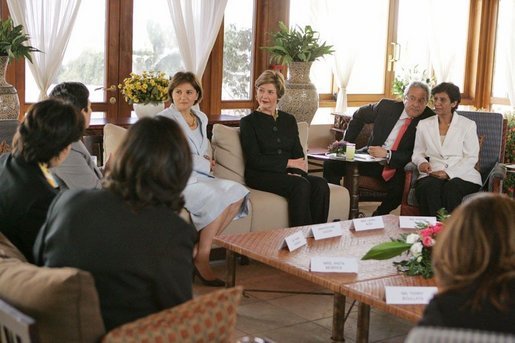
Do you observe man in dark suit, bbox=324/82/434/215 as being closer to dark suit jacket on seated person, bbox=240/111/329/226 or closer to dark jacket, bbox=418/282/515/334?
dark suit jacket on seated person, bbox=240/111/329/226

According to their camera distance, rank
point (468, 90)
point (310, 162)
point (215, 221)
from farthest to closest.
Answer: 1. point (468, 90)
2. point (310, 162)
3. point (215, 221)

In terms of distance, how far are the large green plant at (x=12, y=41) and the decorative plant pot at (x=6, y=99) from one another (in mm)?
58

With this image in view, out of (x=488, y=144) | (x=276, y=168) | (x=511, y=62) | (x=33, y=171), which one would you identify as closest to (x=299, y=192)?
(x=276, y=168)

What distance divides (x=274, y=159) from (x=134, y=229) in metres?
3.40

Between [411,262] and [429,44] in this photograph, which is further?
[429,44]

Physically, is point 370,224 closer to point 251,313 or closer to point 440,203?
point 251,313

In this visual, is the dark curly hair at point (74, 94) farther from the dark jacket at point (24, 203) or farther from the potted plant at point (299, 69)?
the potted plant at point (299, 69)

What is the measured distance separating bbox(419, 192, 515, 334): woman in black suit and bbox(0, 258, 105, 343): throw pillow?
33.2 inches

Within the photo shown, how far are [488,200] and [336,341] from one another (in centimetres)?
221

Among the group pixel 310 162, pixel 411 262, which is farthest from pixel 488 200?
pixel 310 162

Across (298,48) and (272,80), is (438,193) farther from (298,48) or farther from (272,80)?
(298,48)

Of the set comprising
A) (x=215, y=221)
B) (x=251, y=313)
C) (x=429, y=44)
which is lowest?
(x=251, y=313)

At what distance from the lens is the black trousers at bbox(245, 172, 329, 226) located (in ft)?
17.6

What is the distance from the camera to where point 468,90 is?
33.5 feet
